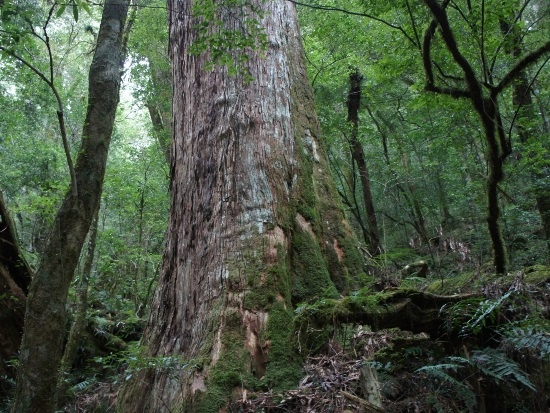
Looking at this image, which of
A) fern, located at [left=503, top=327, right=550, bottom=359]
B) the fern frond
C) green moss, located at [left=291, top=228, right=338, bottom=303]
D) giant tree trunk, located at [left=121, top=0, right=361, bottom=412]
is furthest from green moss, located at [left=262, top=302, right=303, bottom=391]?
fern, located at [left=503, top=327, right=550, bottom=359]

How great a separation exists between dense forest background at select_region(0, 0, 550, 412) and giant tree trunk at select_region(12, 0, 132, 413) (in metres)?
0.56

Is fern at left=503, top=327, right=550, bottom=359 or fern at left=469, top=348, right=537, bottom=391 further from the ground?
fern at left=503, top=327, right=550, bottom=359

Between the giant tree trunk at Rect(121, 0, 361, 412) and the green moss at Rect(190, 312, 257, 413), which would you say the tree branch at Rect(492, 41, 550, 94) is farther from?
the green moss at Rect(190, 312, 257, 413)

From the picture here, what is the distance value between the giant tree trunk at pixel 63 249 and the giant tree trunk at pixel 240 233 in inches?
31.2

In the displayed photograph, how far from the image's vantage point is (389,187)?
1281cm

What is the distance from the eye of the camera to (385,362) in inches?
126

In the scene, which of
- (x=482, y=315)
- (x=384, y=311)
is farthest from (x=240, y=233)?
(x=482, y=315)

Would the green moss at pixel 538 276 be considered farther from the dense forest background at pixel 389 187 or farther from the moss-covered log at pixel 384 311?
the moss-covered log at pixel 384 311

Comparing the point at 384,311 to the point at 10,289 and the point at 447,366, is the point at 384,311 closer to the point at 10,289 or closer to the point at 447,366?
the point at 447,366

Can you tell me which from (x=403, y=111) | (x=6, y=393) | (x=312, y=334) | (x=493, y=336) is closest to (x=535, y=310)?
(x=493, y=336)

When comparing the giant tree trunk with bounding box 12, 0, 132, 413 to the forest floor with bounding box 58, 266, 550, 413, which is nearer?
the forest floor with bounding box 58, 266, 550, 413

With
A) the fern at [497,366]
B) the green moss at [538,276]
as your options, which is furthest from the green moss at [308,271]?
the green moss at [538,276]

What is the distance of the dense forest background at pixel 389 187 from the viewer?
3057mm

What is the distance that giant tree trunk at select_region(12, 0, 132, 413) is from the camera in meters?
3.77
